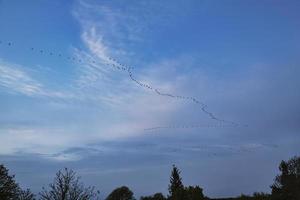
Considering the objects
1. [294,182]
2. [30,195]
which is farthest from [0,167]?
[294,182]

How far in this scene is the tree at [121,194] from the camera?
105 m

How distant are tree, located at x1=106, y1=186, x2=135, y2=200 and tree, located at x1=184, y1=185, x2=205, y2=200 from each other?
32804 millimetres

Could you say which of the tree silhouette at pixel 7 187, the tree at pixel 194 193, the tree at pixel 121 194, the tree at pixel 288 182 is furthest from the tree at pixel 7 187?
the tree at pixel 121 194

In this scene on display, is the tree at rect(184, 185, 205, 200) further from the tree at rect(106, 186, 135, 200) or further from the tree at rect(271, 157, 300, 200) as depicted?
the tree at rect(106, 186, 135, 200)

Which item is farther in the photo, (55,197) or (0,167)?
(0,167)

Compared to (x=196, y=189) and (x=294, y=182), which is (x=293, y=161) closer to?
(x=294, y=182)

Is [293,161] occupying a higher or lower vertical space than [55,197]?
higher

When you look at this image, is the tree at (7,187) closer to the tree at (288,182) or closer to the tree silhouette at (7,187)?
the tree silhouette at (7,187)

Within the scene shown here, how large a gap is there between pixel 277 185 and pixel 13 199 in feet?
176

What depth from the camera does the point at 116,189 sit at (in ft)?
354

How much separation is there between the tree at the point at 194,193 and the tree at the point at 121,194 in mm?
32804

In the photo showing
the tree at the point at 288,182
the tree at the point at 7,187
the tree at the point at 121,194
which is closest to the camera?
the tree at the point at 7,187

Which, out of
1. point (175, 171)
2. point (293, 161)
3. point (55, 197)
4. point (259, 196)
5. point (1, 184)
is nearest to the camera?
point (55, 197)

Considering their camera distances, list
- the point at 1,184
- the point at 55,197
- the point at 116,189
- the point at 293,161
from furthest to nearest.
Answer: the point at 116,189, the point at 293,161, the point at 1,184, the point at 55,197
